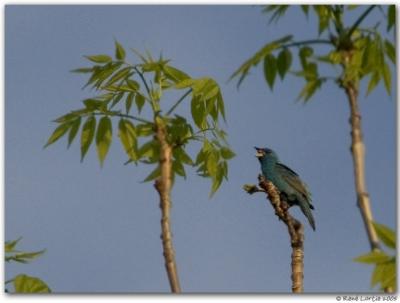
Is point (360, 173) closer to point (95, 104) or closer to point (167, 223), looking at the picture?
point (167, 223)

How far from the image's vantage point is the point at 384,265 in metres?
2.43

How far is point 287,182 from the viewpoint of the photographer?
319 centimetres

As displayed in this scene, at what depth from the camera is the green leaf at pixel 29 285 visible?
294cm

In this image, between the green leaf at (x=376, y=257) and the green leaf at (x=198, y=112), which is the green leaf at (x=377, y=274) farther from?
the green leaf at (x=198, y=112)

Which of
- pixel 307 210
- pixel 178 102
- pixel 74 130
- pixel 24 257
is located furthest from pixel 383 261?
pixel 24 257

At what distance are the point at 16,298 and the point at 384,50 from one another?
1907 millimetres

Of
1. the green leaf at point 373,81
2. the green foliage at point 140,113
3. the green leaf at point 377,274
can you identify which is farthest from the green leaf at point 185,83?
the green leaf at point 377,274

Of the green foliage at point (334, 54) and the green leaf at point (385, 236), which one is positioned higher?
the green foliage at point (334, 54)

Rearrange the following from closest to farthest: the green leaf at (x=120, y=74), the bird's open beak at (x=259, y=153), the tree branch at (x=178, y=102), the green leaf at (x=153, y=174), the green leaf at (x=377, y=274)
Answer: the green leaf at (x=377, y=274), the tree branch at (x=178, y=102), the green leaf at (x=120, y=74), the green leaf at (x=153, y=174), the bird's open beak at (x=259, y=153)

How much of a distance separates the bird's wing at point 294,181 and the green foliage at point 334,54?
32 cm

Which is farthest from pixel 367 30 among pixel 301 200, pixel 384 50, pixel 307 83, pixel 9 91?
pixel 9 91

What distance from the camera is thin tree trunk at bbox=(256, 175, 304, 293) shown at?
2.73 meters

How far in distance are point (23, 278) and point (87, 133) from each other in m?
0.71

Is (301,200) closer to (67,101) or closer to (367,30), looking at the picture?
(367,30)
